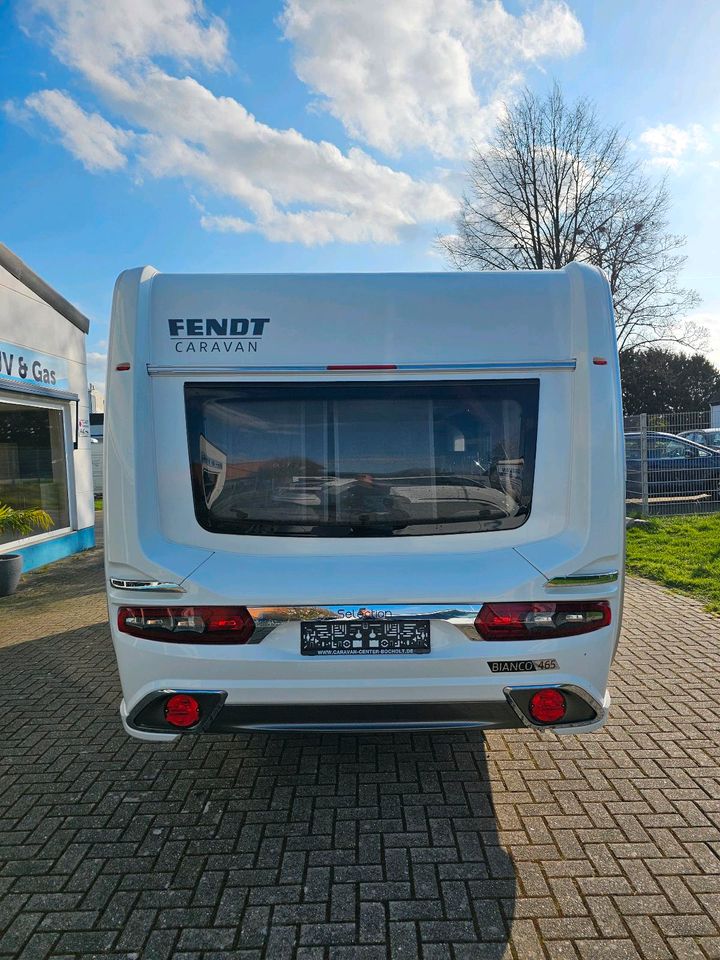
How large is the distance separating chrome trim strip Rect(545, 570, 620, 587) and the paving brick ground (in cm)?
115

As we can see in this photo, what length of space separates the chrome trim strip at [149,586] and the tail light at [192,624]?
0.08 m

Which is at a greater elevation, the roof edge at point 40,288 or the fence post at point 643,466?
the roof edge at point 40,288

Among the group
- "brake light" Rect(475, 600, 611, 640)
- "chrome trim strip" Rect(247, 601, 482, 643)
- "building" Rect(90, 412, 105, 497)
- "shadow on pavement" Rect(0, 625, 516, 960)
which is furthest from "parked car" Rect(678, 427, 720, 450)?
"building" Rect(90, 412, 105, 497)

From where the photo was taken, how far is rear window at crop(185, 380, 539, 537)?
9.88 ft

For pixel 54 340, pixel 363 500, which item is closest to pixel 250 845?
pixel 363 500

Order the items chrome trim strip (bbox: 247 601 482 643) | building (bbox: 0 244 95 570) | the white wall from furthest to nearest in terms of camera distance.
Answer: building (bbox: 0 244 95 570) → the white wall → chrome trim strip (bbox: 247 601 482 643)

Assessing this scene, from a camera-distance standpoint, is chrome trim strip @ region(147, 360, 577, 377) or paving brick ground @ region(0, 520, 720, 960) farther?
chrome trim strip @ region(147, 360, 577, 377)

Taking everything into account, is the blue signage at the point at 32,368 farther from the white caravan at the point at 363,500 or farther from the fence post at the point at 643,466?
the fence post at the point at 643,466

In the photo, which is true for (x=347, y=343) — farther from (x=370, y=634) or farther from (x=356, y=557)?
(x=370, y=634)

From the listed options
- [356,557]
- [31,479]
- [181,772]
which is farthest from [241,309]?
[31,479]

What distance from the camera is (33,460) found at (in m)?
10.1

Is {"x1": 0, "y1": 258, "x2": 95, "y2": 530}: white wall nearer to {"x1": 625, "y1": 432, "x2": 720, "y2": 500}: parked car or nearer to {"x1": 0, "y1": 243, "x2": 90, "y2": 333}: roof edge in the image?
{"x1": 0, "y1": 243, "x2": 90, "y2": 333}: roof edge

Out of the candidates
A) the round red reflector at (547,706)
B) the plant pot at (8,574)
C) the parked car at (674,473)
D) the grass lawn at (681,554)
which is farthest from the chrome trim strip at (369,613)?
the parked car at (674,473)

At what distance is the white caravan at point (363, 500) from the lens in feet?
8.90
